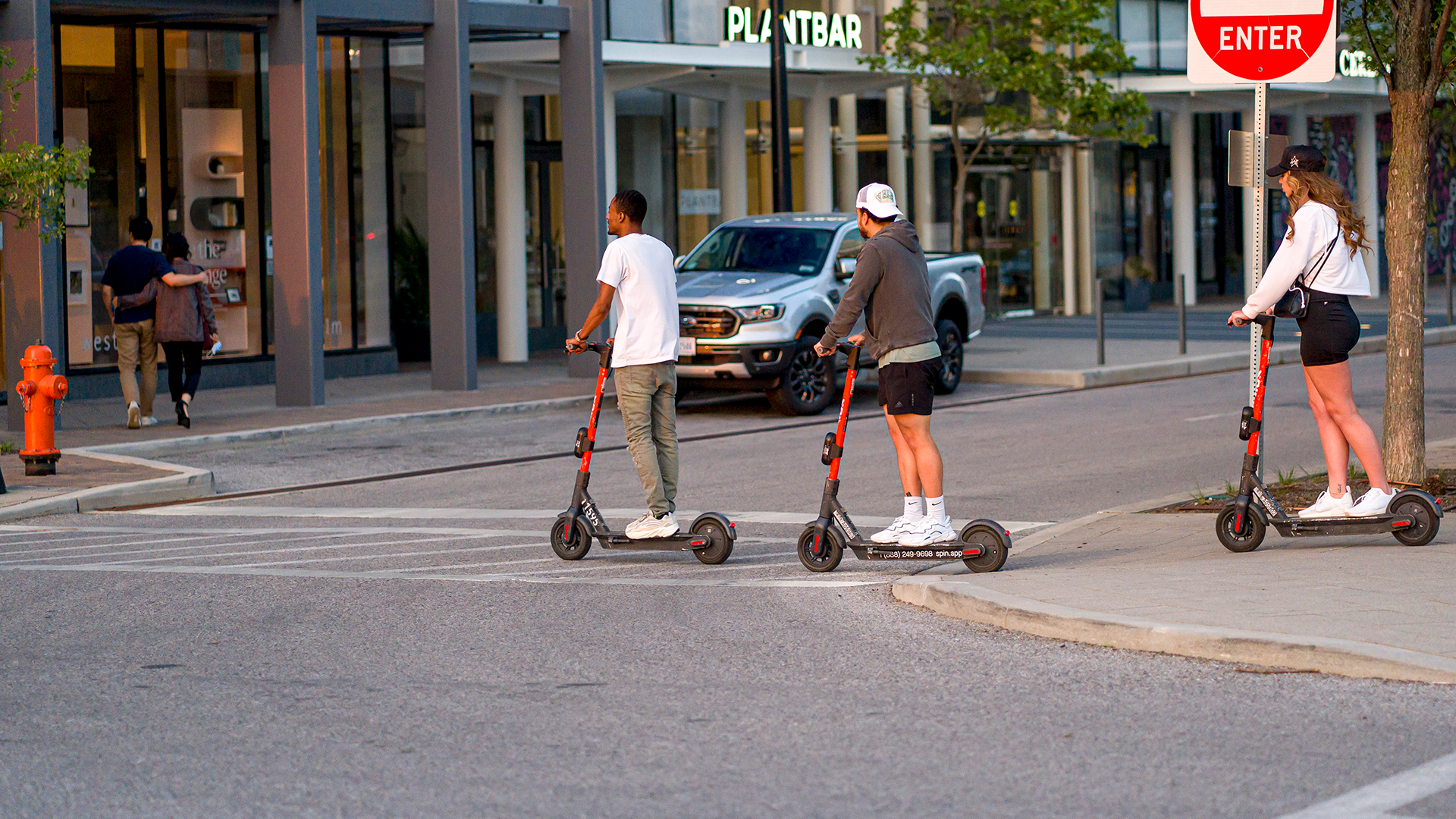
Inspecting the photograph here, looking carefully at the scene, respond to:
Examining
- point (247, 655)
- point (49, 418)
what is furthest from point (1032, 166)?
point (247, 655)

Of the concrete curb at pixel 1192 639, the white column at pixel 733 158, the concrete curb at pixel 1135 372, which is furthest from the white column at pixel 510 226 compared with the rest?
the concrete curb at pixel 1192 639

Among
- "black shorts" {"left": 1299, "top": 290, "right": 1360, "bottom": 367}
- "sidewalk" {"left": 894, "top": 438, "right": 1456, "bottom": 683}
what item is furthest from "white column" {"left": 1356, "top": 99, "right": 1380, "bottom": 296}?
"black shorts" {"left": 1299, "top": 290, "right": 1360, "bottom": 367}

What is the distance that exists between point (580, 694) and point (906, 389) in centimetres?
293

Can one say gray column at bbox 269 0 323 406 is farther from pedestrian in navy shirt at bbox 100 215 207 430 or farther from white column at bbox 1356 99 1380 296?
white column at bbox 1356 99 1380 296

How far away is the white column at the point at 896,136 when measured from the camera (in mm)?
29969

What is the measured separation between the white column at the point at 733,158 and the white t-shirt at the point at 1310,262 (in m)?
18.3

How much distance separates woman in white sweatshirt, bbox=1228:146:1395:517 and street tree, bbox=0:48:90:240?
9444 mm

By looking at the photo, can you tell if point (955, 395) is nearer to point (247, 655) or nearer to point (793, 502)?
point (793, 502)

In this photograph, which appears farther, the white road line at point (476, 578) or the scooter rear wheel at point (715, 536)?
the scooter rear wheel at point (715, 536)

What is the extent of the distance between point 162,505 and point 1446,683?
874cm

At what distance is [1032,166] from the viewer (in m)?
32.6

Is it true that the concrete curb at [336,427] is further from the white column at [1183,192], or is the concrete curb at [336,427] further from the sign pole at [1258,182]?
the white column at [1183,192]

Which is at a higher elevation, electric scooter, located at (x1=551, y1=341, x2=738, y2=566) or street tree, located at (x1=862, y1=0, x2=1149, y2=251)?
street tree, located at (x1=862, y1=0, x2=1149, y2=251)

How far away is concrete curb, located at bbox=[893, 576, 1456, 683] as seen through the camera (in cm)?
639
